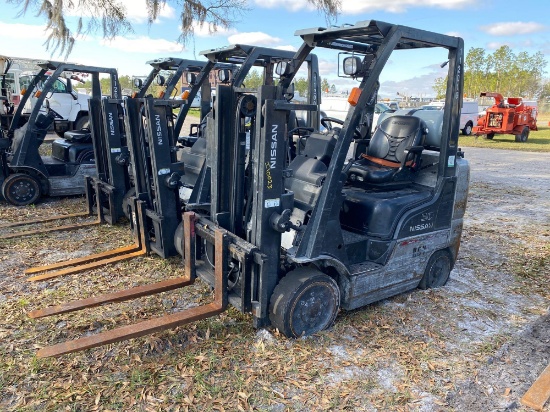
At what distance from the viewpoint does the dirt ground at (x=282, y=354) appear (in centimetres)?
321

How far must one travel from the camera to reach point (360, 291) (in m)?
4.21

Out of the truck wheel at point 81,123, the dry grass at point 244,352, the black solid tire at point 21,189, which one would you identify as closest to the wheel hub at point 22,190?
the black solid tire at point 21,189

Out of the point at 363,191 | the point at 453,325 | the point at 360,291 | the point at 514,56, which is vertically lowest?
the point at 453,325

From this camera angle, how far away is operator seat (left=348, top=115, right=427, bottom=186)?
4739 millimetres

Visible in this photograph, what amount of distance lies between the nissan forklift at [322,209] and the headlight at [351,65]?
2 cm

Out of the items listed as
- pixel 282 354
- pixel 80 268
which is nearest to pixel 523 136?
pixel 282 354

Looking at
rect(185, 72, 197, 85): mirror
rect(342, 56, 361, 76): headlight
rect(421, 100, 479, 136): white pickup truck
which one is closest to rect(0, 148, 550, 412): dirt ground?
rect(342, 56, 361, 76): headlight

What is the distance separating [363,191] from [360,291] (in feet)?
3.69

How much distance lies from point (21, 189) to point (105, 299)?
5.43m

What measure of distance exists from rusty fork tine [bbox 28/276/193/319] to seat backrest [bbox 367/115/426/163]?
251cm

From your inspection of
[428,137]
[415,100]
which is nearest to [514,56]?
[415,100]

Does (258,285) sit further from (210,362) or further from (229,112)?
(229,112)

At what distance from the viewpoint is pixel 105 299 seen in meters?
4.07

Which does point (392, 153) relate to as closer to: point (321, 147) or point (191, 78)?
point (321, 147)
